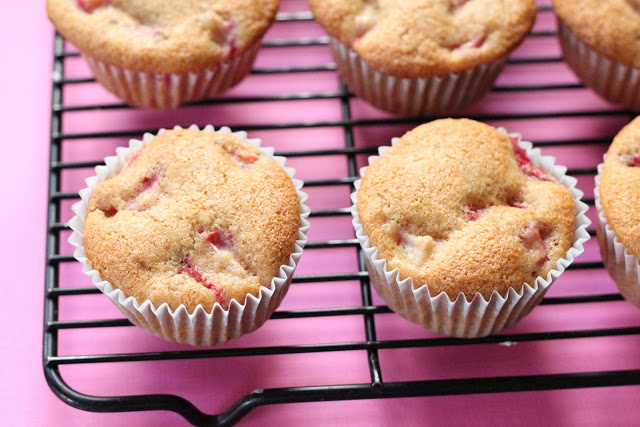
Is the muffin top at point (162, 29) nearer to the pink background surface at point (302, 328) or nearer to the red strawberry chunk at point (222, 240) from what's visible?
the pink background surface at point (302, 328)

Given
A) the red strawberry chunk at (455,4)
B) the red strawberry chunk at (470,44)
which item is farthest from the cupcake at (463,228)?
the red strawberry chunk at (455,4)

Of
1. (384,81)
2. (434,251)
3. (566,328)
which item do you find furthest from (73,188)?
(566,328)

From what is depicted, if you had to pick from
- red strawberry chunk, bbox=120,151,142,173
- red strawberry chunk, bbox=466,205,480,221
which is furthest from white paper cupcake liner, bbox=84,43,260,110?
red strawberry chunk, bbox=466,205,480,221

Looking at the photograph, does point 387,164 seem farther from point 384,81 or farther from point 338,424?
point 338,424

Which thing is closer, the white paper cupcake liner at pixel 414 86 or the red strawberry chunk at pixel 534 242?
the red strawberry chunk at pixel 534 242

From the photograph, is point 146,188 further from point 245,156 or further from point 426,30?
point 426,30
